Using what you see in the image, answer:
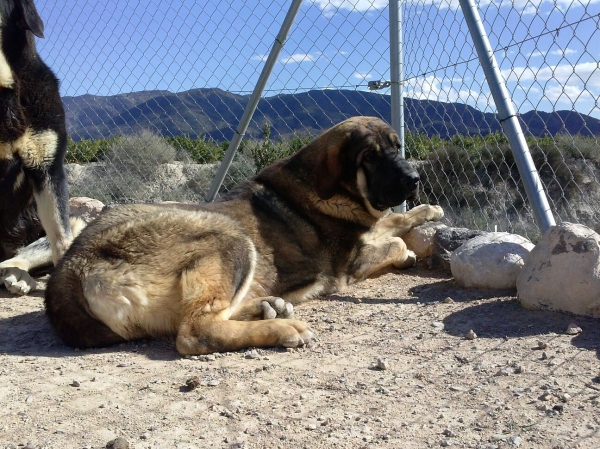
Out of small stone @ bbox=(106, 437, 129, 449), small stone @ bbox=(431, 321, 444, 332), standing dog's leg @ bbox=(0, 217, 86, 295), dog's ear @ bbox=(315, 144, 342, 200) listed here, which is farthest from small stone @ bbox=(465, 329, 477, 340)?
standing dog's leg @ bbox=(0, 217, 86, 295)

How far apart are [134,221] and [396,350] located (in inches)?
73.2

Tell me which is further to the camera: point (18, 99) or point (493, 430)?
point (18, 99)

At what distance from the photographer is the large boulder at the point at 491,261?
4.25m

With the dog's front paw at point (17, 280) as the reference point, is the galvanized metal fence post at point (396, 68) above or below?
above

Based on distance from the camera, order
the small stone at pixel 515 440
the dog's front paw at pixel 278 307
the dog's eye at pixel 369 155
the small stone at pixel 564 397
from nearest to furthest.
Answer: the small stone at pixel 515 440
the small stone at pixel 564 397
the dog's front paw at pixel 278 307
the dog's eye at pixel 369 155

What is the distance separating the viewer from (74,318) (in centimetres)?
358

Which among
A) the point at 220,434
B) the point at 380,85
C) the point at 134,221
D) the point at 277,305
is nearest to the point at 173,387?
the point at 220,434

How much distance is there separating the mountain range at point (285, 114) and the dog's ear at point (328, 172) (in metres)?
1.30

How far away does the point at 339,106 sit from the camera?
6574mm

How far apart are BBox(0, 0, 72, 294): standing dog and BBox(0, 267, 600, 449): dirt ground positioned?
1329mm

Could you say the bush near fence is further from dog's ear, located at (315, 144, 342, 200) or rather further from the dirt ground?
the dirt ground

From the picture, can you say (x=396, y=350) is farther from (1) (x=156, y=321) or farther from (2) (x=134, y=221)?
(2) (x=134, y=221)

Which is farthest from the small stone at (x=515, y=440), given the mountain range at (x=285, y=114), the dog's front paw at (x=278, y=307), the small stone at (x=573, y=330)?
the mountain range at (x=285, y=114)

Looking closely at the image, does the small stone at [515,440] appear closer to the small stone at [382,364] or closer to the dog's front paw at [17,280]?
the small stone at [382,364]
